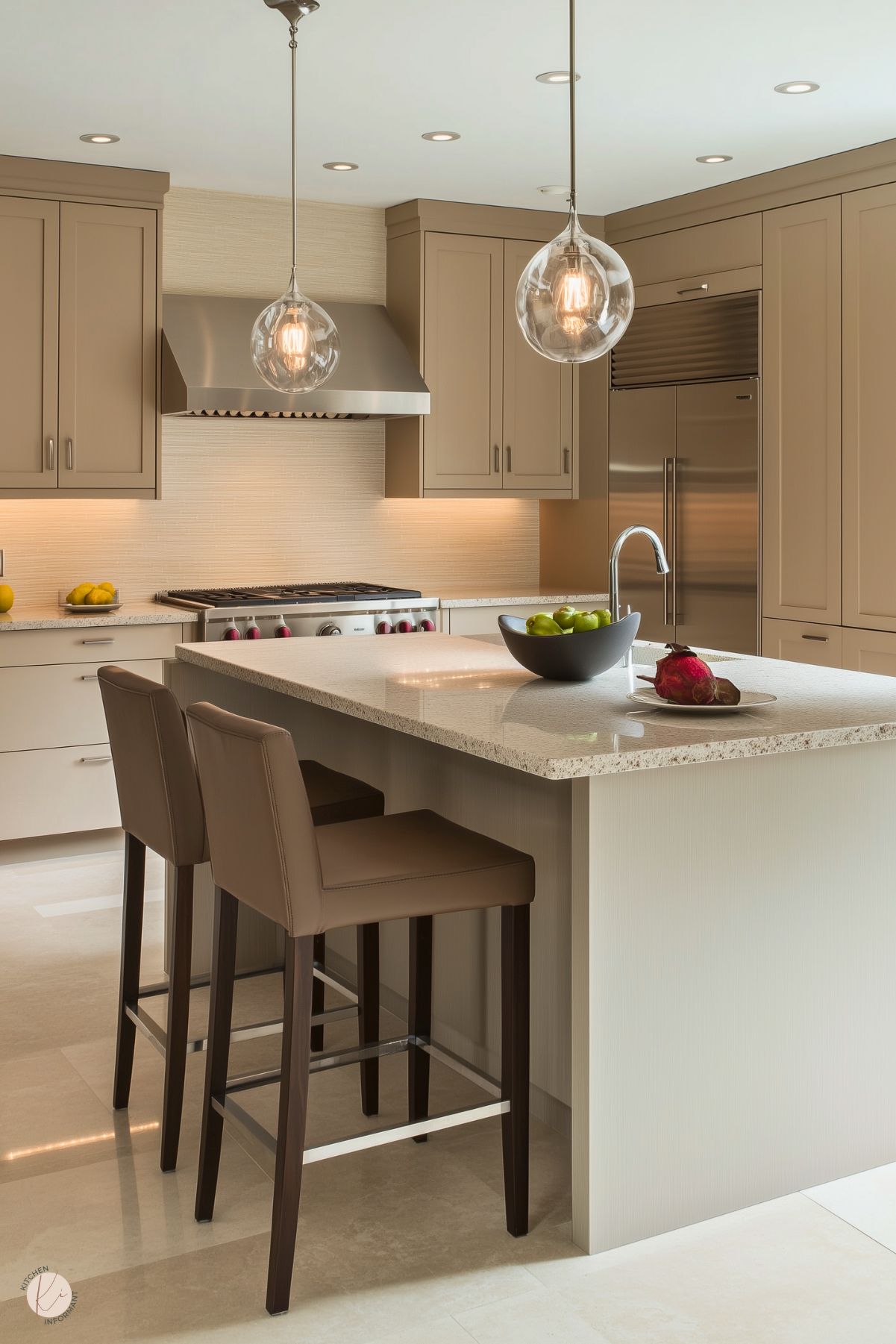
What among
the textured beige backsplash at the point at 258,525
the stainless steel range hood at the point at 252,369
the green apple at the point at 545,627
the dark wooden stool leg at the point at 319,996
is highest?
the stainless steel range hood at the point at 252,369

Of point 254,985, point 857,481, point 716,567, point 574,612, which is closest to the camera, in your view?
point 574,612

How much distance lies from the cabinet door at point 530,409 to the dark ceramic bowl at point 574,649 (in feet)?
10.0

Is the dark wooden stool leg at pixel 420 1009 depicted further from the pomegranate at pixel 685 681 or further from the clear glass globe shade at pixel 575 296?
the clear glass globe shade at pixel 575 296

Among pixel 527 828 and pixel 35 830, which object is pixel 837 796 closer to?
pixel 527 828

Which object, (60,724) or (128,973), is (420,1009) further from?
(60,724)

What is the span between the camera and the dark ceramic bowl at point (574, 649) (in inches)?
111

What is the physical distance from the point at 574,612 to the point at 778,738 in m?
0.82

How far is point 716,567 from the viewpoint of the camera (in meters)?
5.34

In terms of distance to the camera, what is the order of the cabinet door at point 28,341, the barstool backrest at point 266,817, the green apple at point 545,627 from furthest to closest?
1. the cabinet door at point 28,341
2. the green apple at point 545,627
3. the barstool backrest at point 266,817

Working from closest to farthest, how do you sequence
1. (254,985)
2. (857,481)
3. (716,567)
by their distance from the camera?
1. (254,985)
2. (857,481)
3. (716,567)

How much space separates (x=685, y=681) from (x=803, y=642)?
9.02ft

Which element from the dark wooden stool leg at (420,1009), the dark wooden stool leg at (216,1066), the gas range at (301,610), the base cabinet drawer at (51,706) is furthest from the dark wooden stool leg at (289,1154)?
the gas range at (301,610)

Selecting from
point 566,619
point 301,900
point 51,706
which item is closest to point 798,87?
point 566,619

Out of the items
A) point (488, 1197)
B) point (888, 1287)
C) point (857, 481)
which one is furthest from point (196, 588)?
point (888, 1287)
